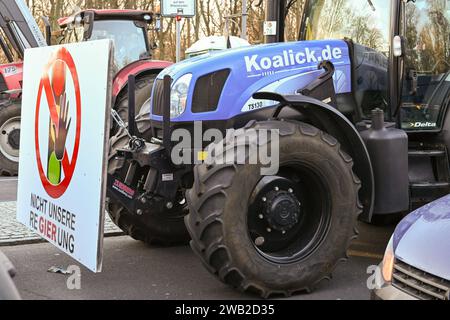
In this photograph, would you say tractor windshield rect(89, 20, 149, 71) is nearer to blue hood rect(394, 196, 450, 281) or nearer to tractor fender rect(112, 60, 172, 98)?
tractor fender rect(112, 60, 172, 98)

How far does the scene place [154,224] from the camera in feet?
19.8

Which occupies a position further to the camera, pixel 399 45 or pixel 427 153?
pixel 427 153

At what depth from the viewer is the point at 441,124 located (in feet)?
19.4

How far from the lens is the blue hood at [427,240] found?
10.6 ft

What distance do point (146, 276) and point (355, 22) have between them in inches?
109

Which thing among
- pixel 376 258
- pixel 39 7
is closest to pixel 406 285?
pixel 376 258

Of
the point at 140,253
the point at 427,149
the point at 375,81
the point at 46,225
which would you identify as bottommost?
the point at 140,253

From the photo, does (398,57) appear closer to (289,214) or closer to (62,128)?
(289,214)

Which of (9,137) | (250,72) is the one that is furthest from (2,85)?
(250,72)

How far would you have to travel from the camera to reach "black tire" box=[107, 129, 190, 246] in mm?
5975

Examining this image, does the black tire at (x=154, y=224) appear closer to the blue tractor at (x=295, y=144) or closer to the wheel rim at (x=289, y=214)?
the blue tractor at (x=295, y=144)

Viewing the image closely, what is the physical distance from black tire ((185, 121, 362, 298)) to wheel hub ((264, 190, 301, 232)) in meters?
0.17

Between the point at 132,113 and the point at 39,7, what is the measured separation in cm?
1817

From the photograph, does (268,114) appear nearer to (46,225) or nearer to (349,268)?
(349,268)
